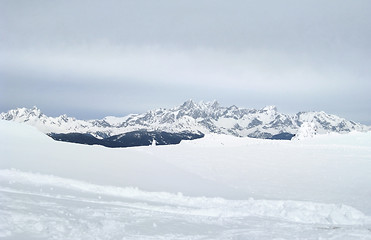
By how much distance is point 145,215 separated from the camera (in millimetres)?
15453

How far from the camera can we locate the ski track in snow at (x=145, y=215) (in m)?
11.8

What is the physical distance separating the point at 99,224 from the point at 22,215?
2.74 metres

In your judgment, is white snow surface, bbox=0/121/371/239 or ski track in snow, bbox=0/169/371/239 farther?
white snow surface, bbox=0/121/371/239

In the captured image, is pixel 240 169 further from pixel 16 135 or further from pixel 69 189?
pixel 16 135

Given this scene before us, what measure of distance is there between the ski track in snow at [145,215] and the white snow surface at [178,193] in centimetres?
5

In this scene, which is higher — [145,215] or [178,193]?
[178,193]

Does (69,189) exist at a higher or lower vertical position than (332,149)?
lower

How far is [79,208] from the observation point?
15.0 m

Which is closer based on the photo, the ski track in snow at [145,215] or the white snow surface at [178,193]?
the ski track in snow at [145,215]

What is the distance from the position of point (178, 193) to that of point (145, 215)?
745 centimetres

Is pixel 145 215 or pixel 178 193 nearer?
pixel 145 215

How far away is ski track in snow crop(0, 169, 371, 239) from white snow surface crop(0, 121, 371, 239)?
0.05 m

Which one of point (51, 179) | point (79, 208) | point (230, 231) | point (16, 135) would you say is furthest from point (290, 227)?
point (16, 135)

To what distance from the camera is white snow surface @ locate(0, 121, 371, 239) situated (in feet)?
42.4
